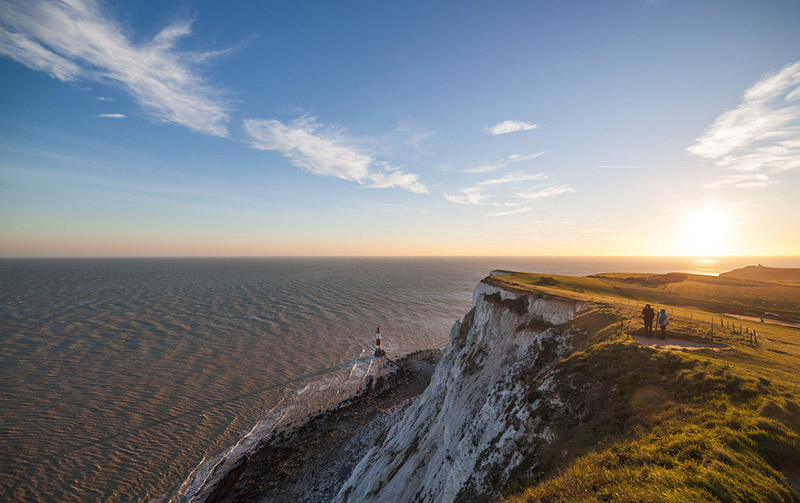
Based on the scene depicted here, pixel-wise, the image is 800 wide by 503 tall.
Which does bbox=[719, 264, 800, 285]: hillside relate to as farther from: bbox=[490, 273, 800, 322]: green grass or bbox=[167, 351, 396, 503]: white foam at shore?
bbox=[167, 351, 396, 503]: white foam at shore

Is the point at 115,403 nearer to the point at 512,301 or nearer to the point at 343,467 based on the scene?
the point at 343,467

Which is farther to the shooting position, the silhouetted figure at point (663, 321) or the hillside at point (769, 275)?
the hillside at point (769, 275)

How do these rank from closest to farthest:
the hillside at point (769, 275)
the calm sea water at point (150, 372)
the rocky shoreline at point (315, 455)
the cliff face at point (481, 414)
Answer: the cliff face at point (481, 414)
the rocky shoreline at point (315, 455)
the calm sea water at point (150, 372)
the hillside at point (769, 275)

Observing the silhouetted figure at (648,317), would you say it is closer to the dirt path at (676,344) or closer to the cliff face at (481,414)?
the dirt path at (676,344)

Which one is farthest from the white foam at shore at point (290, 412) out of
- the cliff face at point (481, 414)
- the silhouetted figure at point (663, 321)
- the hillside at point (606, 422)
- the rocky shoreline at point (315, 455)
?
the silhouetted figure at point (663, 321)

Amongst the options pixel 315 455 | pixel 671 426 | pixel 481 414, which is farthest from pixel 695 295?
pixel 315 455

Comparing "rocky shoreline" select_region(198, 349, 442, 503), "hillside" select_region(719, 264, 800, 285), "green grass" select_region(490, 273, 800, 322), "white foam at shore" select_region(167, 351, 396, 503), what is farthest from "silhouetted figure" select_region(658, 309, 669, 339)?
"hillside" select_region(719, 264, 800, 285)

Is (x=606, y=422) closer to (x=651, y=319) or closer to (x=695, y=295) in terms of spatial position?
(x=651, y=319)
